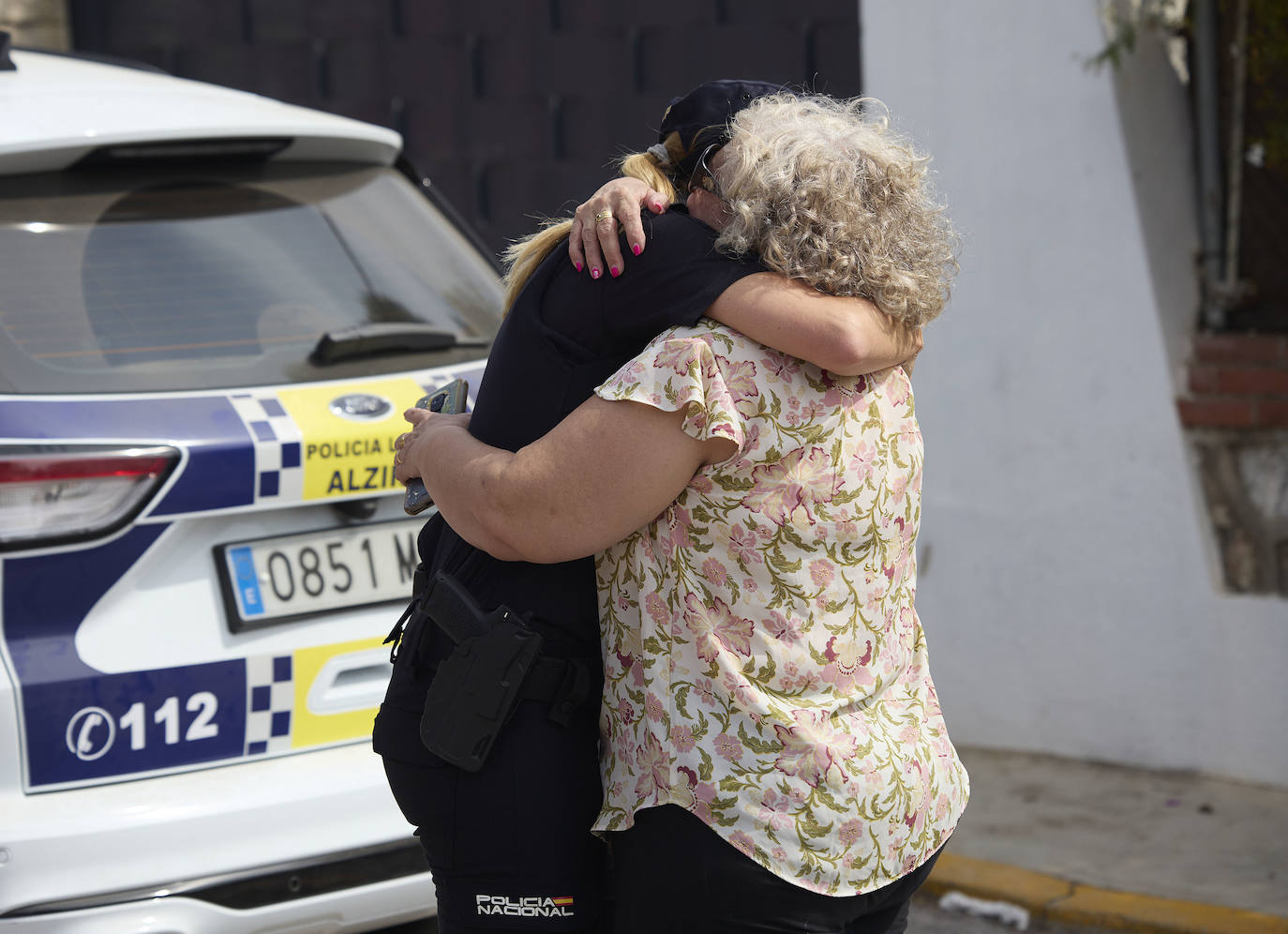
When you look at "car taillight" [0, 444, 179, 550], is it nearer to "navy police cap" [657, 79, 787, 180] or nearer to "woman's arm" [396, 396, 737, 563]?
"woman's arm" [396, 396, 737, 563]

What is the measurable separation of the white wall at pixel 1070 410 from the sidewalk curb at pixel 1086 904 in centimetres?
72

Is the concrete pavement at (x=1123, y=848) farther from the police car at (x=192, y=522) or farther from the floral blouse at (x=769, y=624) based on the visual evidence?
the floral blouse at (x=769, y=624)

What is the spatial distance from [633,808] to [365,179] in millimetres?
1688

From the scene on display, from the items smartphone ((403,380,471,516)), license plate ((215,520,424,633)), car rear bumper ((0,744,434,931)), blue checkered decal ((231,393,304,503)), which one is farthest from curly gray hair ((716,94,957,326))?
car rear bumper ((0,744,434,931))

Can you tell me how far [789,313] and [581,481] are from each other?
0.28m

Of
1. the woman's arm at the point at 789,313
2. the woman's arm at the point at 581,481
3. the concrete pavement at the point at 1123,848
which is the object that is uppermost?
the woman's arm at the point at 789,313

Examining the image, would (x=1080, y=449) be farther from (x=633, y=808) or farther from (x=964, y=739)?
(x=633, y=808)

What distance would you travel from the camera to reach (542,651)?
164 cm

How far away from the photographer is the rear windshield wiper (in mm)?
2533

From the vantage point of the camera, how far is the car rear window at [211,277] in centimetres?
234

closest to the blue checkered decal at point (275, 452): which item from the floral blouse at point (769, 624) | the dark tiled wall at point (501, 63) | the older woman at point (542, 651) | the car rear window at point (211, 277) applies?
the car rear window at point (211, 277)

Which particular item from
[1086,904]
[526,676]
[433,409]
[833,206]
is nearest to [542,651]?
[526,676]

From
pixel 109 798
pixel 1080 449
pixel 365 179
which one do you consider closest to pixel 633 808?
pixel 109 798

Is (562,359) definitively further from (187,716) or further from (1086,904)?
(1086,904)
